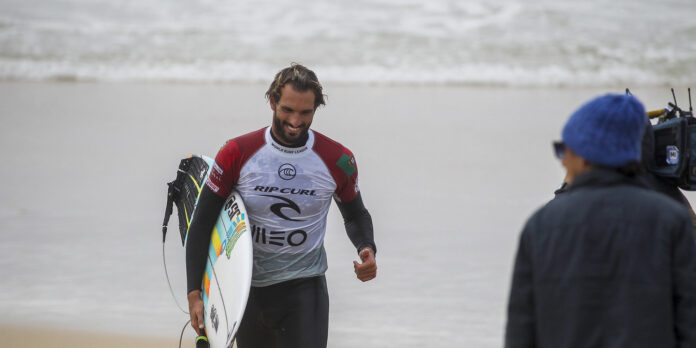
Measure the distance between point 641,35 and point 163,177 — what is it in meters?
14.1

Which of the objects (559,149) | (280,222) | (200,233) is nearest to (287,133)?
(280,222)

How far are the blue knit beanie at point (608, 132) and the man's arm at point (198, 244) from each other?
1.63 metres

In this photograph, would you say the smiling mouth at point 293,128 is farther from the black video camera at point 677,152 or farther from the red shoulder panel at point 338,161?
the black video camera at point 677,152

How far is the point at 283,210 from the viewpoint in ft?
11.1

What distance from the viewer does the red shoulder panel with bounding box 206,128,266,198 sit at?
3.30m

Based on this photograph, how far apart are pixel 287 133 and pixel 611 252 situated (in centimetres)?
156

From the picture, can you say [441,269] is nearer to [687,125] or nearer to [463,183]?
[463,183]

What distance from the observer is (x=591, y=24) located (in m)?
20.0

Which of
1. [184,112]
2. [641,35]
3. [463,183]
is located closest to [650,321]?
[463,183]

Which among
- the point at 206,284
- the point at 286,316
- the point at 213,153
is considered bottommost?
the point at 286,316

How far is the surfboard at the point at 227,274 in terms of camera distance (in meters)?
3.17

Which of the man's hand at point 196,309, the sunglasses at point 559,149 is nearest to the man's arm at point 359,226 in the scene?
the man's hand at point 196,309

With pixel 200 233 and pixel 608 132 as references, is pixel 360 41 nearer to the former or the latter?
pixel 200 233

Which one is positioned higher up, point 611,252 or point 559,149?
point 559,149
